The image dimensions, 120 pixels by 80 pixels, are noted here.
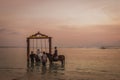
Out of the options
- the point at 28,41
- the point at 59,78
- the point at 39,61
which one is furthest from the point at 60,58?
the point at 59,78

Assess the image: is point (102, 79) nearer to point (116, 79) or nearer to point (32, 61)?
point (116, 79)

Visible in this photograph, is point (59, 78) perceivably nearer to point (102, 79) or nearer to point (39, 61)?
point (102, 79)

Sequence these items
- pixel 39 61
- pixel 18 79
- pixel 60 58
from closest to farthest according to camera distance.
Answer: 1. pixel 18 79
2. pixel 60 58
3. pixel 39 61

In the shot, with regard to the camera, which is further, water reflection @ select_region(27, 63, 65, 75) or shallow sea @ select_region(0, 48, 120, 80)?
water reflection @ select_region(27, 63, 65, 75)

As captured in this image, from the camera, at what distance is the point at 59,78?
867 inches

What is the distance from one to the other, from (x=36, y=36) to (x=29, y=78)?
14553 mm

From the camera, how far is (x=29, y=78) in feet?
71.1

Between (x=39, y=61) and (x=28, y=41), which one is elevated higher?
(x=28, y=41)

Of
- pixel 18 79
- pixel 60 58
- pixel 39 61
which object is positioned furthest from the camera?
pixel 39 61

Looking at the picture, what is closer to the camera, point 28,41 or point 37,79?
Answer: point 37,79

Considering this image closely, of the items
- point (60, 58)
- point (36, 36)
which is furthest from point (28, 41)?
point (60, 58)

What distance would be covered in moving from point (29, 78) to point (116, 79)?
21.2 ft

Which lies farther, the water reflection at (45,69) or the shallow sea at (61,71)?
the water reflection at (45,69)

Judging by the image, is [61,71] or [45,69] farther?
[45,69]
